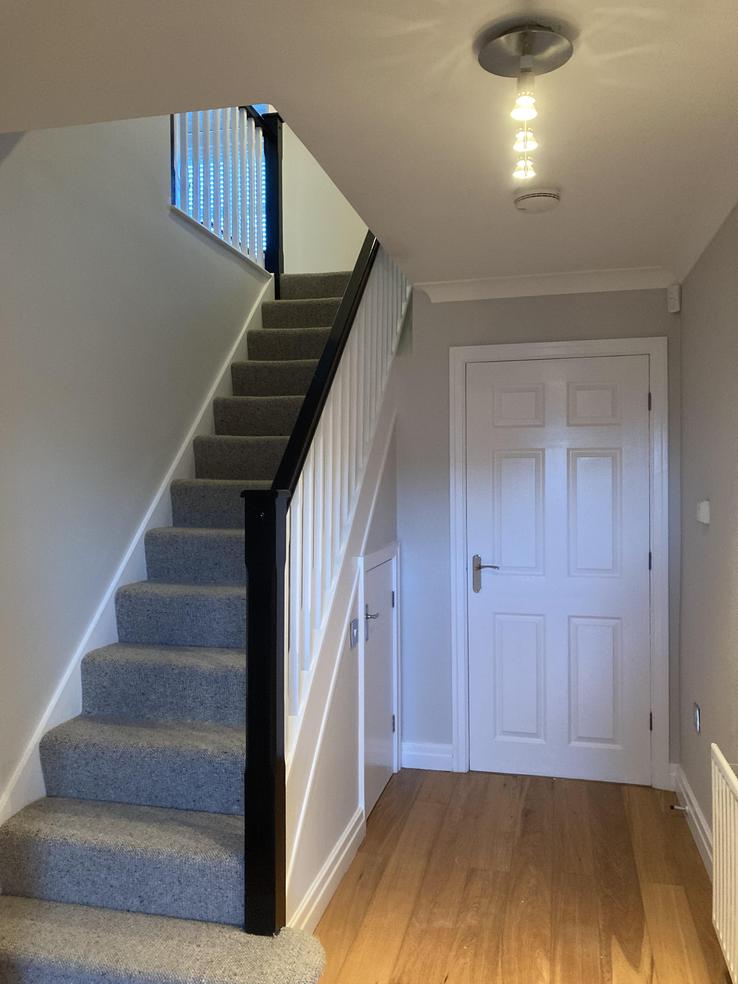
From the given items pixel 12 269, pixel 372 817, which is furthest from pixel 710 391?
pixel 12 269

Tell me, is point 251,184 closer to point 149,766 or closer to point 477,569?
point 477,569

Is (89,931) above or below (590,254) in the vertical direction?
below

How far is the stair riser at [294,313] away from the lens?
13.8 feet

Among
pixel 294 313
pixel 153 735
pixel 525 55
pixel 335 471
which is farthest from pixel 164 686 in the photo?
pixel 294 313

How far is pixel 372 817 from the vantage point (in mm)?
3125

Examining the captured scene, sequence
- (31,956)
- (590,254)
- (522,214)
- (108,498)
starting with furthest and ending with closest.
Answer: (590,254)
(108,498)
(522,214)
(31,956)

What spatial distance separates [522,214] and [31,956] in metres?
2.62

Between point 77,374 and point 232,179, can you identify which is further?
point 232,179

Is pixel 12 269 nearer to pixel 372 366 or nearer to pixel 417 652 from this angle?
pixel 372 366

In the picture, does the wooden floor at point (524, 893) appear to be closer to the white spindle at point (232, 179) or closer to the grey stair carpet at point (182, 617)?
the grey stair carpet at point (182, 617)

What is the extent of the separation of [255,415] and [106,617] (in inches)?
49.2

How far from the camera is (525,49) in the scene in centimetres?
154

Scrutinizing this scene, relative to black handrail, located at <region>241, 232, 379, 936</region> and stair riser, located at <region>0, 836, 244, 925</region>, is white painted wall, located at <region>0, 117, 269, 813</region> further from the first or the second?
black handrail, located at <region>241, 232, 379, 936</region>

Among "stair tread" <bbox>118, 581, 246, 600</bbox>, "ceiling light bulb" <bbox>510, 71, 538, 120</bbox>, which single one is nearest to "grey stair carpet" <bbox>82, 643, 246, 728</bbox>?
"stair tread" <bbox>118, 581, 246, 600</bbox>
